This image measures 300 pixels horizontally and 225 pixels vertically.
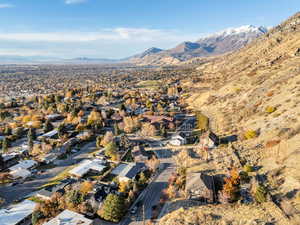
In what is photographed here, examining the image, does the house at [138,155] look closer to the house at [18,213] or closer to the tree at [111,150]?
the tree at [111,150]

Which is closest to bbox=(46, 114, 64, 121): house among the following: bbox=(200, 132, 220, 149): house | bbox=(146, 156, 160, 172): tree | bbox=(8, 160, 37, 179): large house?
bbox=(8, 160, 37, 179): large house

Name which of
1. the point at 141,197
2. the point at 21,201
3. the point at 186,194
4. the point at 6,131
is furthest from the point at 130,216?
the point at 6,131

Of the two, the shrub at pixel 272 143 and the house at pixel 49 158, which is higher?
the shrub at pixel 272 143

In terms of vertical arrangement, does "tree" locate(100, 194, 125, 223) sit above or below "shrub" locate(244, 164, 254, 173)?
below

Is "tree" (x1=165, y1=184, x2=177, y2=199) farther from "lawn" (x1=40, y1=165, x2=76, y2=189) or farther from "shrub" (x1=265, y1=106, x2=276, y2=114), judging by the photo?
"shrub" (x1=265, y1=106, x2=276, y2=114)

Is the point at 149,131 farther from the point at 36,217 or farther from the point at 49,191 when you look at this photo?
the point at 36,217

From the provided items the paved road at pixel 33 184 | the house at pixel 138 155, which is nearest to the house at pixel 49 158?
the paved road at pixel 33 184
